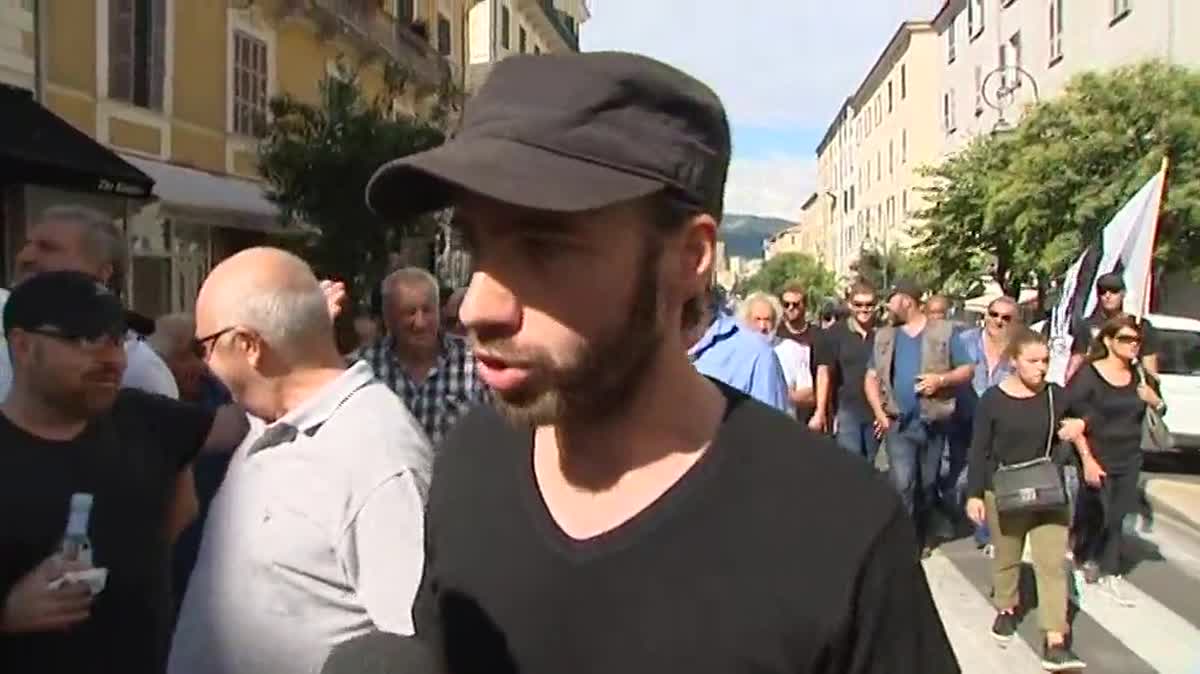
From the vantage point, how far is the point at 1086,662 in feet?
25.4

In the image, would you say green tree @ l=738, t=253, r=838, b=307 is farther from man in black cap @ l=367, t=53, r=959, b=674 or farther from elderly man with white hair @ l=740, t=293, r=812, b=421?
man in black cap @ l=367, t=53, r=959, b=674

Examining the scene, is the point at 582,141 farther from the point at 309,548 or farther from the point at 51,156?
the point at 51,156

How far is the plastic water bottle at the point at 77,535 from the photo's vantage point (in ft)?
11.2

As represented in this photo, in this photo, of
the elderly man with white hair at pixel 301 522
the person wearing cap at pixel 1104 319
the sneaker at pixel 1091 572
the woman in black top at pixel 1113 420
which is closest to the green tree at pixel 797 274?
the person wearing cap at pixel 1104 319

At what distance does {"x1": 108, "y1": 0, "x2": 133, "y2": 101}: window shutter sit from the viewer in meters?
18.1

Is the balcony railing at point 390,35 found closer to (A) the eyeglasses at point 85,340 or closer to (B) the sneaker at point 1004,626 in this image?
(B) the sneaker at point 1004,626

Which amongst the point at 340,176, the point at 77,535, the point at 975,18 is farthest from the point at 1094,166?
the point at 975,18

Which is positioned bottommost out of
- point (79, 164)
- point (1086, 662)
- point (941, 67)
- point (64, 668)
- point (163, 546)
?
point (1086, 662)

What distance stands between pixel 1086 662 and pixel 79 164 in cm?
1001

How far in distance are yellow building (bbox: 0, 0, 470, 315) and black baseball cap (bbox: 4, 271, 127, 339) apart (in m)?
10.1

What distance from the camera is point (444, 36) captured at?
37156 millimetres

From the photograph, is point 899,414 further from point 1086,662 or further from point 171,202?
point 171,202

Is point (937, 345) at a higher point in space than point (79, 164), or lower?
lower

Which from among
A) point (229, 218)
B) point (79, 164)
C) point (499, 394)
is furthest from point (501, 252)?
point (229, 218)
